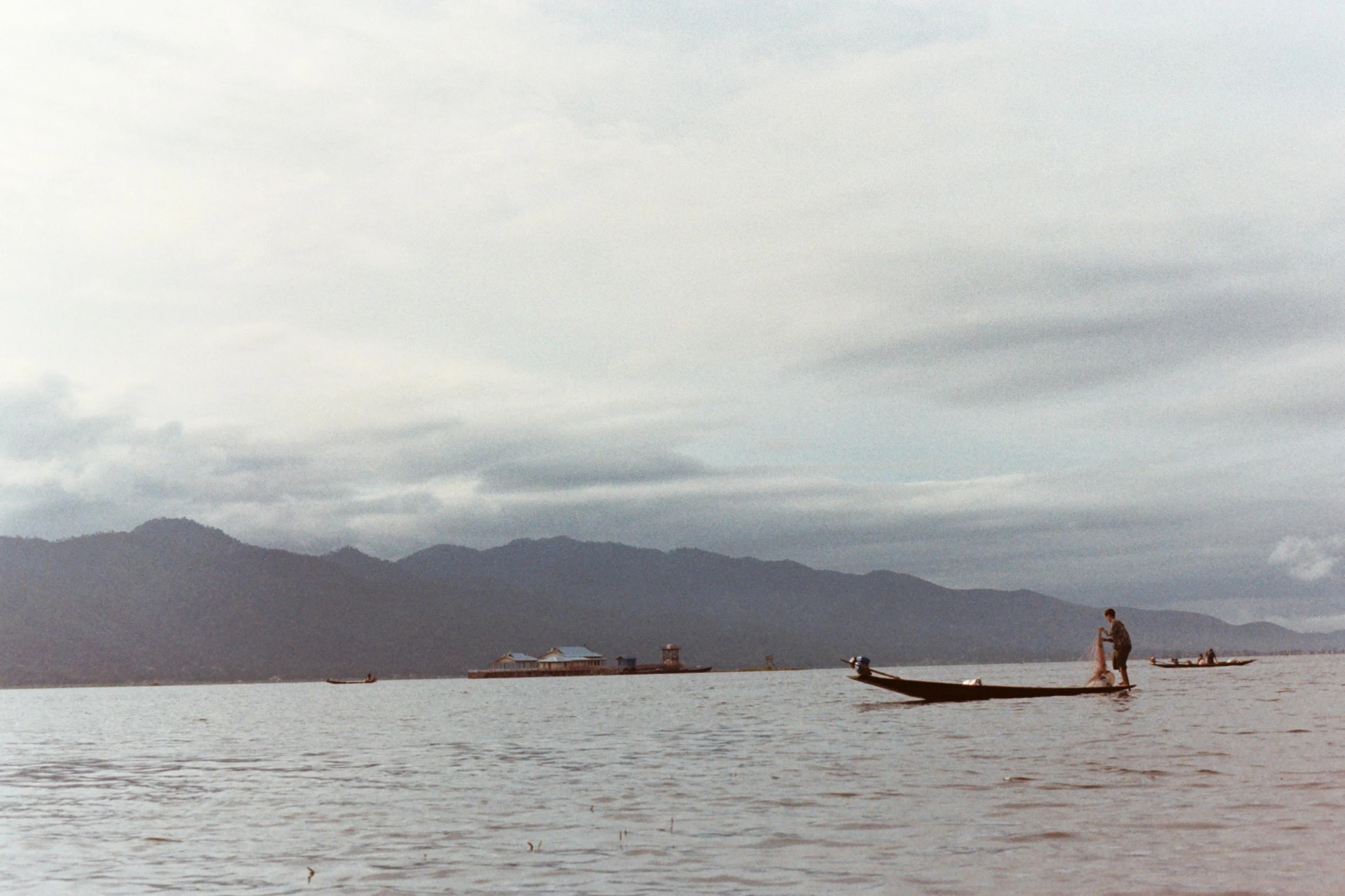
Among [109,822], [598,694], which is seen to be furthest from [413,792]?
[598,694]

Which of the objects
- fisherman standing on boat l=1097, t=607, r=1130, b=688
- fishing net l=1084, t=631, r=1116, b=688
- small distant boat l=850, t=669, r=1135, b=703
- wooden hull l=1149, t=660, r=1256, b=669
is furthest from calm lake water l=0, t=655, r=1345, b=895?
wooden hull l=1149, t=660, r=1256, b=669

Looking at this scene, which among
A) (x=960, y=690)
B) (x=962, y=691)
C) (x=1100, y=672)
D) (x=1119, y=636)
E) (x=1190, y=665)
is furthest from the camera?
(x=1190, y=665)

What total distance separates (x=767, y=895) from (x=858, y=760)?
18930mm

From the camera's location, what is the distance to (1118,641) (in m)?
63.1

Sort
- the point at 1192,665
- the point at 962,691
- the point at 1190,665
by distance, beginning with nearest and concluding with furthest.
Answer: the point at 962,691, the point at 1192,665, the point at 1190,665

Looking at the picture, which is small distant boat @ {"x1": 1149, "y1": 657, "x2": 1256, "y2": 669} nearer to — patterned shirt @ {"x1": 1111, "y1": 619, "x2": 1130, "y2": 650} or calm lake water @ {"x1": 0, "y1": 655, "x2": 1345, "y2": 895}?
patterned shirt @ {"x1": 1111, "y1": 619, "x2": 1130, "y2": 650}

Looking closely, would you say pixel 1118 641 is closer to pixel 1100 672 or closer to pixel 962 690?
pixel 1100 672

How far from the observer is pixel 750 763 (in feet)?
119

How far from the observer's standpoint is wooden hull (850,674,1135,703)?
60688mm

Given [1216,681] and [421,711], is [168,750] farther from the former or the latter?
[1216,681]

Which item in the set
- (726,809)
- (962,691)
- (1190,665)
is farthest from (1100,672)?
(1190,665)

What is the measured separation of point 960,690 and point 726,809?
38.8 metres

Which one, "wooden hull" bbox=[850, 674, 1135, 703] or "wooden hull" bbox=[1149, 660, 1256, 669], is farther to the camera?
"wooden hull" bbox=[1149, 660, 1256, 669]

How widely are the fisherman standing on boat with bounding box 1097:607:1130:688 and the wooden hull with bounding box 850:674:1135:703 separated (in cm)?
103
